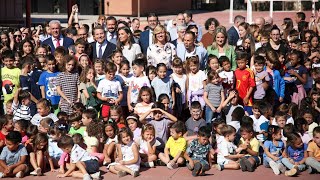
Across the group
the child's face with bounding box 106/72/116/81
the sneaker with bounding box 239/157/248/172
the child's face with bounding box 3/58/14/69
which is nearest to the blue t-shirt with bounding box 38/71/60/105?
the child's face with bounding box 3/58/14/69

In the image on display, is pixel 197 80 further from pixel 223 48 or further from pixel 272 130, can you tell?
pixel 272 130

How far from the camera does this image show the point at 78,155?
1016 cm

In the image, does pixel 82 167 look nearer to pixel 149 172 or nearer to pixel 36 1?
pixel 149 172

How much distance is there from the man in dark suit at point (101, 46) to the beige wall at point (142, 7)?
30.8 metres

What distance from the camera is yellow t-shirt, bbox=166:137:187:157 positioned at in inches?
416

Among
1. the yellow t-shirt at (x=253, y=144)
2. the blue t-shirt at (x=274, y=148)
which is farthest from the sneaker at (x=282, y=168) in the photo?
the yellow t-shirt at (x=253, y=144)

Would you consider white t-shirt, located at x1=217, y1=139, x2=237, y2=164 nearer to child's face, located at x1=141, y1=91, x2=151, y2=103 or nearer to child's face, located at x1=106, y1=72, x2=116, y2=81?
child's face, located at x1=141, y1=91, x2=151, y2=103

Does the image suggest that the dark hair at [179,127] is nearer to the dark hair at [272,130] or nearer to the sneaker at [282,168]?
the dark hair at [272,130]

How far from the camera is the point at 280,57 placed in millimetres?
12594

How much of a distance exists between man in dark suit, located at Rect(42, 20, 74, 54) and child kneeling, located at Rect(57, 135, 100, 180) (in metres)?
3.12

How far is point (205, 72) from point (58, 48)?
2479 mm

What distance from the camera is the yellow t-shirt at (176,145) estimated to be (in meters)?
10.6

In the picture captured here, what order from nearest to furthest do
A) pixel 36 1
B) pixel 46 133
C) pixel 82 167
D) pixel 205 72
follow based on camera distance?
pixel 82 167, pixel 46 133, pixel 205 72, pixel 36 1

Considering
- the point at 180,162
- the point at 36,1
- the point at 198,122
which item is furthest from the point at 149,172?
the point at 36,1
